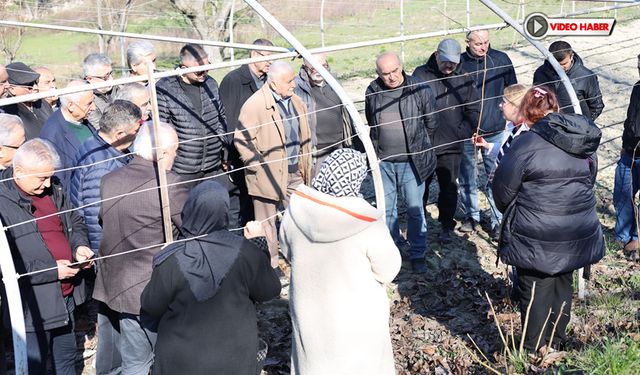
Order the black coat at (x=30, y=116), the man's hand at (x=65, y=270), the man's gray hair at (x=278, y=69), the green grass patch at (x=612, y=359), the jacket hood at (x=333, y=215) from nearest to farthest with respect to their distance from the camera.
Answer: the jacket hood at (x=333, y=215) → the green grass patch at (x=612, y=359) → the man's hand at (x=65, y=270) → the man's gray hair at (x=278, y=69) → the black coat at (x=30, y=116)

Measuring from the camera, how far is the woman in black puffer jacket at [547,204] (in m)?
4.23

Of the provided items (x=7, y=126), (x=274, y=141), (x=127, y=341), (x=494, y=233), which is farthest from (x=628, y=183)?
(x=7, y=126)

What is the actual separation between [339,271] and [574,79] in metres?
4.15

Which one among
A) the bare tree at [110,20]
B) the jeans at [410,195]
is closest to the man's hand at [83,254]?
the jeans at [410,195]

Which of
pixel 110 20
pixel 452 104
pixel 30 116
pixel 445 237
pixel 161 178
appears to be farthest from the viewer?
pixel 110 20

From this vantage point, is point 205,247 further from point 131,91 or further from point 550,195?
point 131,91

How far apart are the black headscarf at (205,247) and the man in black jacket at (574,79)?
4255 mm

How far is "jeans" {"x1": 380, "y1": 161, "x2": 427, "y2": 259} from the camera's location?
6328mm

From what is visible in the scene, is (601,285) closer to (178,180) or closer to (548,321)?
(548,321)

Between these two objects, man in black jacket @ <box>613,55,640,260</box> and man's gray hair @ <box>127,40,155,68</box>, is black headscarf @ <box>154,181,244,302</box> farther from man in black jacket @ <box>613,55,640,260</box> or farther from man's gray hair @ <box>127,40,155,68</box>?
man in black jacket @ <box>613,55,640,260</box>

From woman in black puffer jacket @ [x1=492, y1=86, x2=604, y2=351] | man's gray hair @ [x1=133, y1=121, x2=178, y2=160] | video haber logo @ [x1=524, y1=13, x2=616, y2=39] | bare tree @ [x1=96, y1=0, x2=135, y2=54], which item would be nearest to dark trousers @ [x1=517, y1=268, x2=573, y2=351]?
woman in black puffer jacket @ [x1=492, y1=86, x2=604, y2=351]

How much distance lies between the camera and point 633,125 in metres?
6.38

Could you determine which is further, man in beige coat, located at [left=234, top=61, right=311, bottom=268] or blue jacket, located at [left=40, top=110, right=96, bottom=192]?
man in beige coat, located at [left=234, top=61, right=311, bottom=268]

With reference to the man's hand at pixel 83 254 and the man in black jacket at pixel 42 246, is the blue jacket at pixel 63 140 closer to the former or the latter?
the man in black jacket at pixel 42 246
